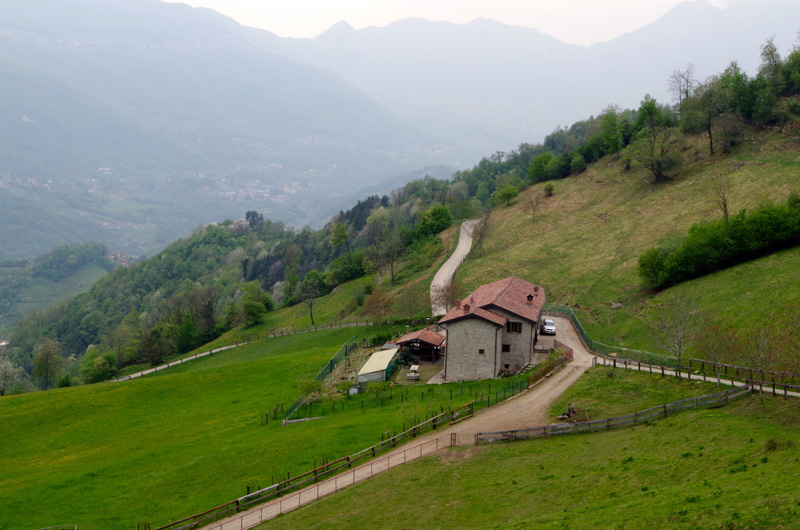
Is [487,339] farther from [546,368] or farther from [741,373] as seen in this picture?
[741,373]

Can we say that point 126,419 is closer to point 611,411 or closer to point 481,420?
point 481,420

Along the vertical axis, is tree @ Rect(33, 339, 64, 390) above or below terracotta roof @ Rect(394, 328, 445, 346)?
below

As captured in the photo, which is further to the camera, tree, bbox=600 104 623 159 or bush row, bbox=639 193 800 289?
tree, bbox=600 104 623 159

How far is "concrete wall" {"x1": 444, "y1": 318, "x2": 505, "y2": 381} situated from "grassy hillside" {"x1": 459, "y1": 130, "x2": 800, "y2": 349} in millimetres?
13985

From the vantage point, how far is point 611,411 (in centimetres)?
4316

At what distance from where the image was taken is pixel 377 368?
62625 mm

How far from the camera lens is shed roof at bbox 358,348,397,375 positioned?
62531mm

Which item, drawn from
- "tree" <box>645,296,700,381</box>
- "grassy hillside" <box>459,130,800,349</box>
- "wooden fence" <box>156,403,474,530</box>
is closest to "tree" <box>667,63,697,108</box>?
"grassy hillside" <box>459,130,800,349</box>

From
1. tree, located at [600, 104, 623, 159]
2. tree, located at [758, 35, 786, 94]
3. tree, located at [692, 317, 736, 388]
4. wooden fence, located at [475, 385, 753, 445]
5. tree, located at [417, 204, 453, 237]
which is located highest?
tree, located at [758, 35, 786, 94]

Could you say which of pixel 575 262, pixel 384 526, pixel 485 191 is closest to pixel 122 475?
pixel 384 526

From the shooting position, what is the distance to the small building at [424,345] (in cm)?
6719

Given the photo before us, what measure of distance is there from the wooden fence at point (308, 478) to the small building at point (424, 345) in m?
20.4

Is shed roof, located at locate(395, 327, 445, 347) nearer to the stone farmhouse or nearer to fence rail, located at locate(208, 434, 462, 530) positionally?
the stone farmhouse

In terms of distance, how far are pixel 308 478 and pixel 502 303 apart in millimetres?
30762
